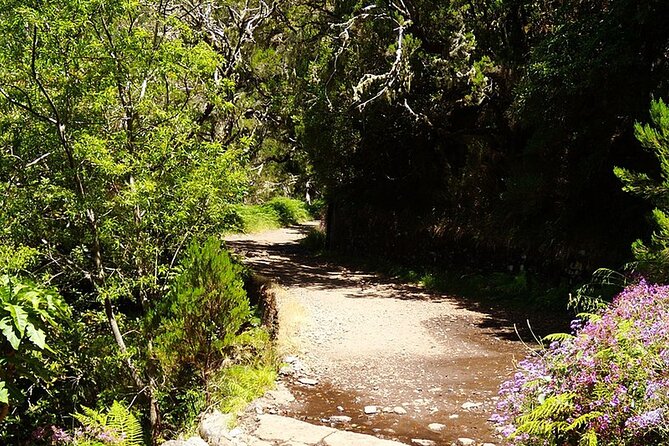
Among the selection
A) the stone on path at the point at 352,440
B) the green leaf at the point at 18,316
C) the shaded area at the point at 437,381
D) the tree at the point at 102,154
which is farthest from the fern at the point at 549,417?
the tree at the point at 102,154

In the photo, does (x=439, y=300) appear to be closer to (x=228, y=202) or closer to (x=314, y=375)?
A: (x=314, y=375)

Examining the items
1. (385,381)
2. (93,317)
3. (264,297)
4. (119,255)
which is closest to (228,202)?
(119,255)

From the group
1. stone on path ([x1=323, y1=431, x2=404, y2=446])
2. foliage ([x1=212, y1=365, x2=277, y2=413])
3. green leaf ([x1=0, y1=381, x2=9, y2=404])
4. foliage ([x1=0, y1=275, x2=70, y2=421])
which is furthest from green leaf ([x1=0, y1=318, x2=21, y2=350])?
stone on path ([x1=323, y1=431, x2=404, y2=446])

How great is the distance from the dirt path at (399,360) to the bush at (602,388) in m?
1.44

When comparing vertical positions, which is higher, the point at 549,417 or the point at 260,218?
the point at 549,417

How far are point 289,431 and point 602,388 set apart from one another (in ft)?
8.17

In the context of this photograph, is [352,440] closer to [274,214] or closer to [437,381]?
[437,381]

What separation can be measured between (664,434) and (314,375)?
4375 millimetres

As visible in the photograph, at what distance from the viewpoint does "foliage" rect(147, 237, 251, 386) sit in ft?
17.8

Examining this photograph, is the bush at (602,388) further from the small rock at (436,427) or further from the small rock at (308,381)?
the small rock at (308,381)

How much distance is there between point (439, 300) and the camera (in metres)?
11.3

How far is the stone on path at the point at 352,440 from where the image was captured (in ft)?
14.0

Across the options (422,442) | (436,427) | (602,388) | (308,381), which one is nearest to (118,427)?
(308,381)

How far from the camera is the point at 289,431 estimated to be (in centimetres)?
462
